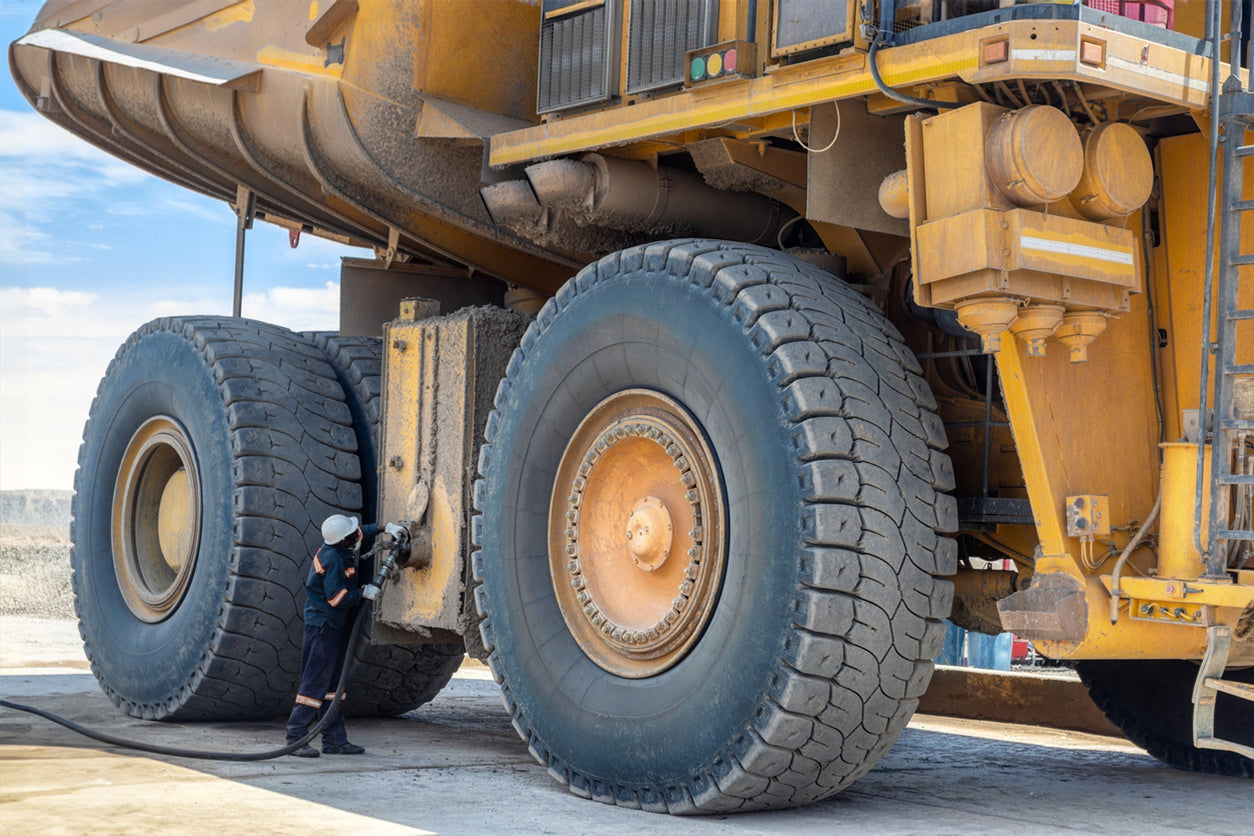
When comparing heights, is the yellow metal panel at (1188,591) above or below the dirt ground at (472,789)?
above

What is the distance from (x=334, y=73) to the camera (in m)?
7.32

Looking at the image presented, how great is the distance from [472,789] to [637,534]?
1.20 meters

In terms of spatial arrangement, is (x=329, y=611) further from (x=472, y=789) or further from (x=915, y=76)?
(x=915, y=76)

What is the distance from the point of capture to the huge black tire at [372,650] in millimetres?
8039

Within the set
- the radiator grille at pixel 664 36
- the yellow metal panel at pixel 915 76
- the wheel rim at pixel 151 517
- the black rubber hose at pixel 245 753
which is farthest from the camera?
the wheel rim at pixel 151 517

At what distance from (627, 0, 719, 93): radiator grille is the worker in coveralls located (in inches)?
94.4

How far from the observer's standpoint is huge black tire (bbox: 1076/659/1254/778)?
6973mm

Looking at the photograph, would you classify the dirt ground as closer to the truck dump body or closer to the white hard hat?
the white hard hat

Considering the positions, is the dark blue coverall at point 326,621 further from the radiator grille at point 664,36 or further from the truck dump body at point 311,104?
the radiator grille at point 664,36

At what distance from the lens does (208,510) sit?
790cm

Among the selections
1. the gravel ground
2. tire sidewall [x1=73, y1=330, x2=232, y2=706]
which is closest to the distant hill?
the gravel ground

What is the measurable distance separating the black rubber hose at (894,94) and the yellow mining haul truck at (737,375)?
0.11ft

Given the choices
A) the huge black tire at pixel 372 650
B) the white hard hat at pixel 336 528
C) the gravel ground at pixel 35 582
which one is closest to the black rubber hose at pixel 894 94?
the white hard hat at pixel 336 528

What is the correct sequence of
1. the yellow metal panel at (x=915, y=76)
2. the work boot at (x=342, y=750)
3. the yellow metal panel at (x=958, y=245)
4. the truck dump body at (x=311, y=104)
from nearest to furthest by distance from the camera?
the yellow metal panel at (x=915, y=76)
the yellow metal panel at (x=958, y=245)
the work boot at (x=342, y=750)
the truck dump body at (x=311, y=104)
